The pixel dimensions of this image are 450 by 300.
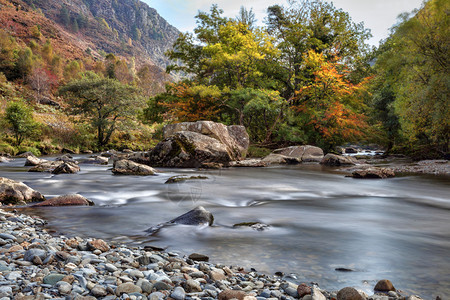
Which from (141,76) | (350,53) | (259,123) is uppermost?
(141,76)

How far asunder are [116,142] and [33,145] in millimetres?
8951

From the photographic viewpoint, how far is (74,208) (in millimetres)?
5746

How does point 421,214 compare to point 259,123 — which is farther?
point 259,123

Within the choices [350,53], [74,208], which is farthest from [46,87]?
[74,208]

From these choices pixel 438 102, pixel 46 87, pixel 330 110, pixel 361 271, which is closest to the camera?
pixel 361 271

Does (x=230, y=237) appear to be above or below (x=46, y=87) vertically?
below

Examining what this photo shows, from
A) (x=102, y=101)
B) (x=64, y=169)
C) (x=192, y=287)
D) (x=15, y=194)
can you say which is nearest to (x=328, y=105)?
(x=64, y=169)

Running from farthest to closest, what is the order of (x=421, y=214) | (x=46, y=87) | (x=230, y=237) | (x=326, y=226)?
(x=46, y=87)
(x=421, y=214)
(x=326, y=226)
(x=230, y=237)

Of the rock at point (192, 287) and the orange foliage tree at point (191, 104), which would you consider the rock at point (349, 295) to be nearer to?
the rock at point (192, 287)

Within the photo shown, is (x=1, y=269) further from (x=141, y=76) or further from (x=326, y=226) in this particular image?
(x=141, y=76)

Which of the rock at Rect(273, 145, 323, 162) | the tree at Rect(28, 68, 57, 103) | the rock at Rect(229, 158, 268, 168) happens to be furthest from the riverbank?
the tree at Rect(28, 68, 57, 103)

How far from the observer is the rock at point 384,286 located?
266 centimetres

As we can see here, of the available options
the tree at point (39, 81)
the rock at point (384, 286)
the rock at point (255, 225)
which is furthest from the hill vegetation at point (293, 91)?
the tree at point (39, 81)

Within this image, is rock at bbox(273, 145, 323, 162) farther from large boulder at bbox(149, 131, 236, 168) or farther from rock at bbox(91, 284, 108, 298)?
rock at bbox(91, 284, 108, 298)
